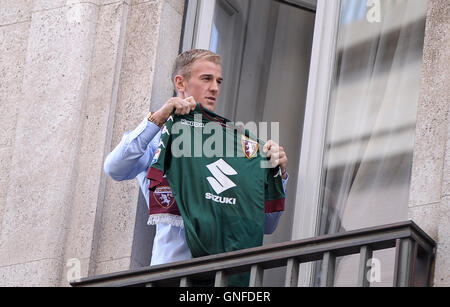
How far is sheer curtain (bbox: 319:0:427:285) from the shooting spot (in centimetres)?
672

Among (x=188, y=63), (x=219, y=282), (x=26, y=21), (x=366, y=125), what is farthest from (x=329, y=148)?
(x=26, y=21)

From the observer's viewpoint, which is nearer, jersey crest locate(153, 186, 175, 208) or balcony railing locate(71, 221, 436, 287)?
balcony railing locate(71, 221, 436, 287)

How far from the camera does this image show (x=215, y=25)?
783 cm

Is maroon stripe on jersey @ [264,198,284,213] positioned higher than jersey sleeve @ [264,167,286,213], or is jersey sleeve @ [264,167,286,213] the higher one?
jersey sleeve @ [264,167,286,213]

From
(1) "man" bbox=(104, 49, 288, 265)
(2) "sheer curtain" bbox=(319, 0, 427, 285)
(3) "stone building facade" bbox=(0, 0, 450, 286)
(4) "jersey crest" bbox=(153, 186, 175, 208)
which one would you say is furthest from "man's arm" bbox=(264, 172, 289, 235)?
(3) "stone building facade" bbox=(0, 0, 450, 286)

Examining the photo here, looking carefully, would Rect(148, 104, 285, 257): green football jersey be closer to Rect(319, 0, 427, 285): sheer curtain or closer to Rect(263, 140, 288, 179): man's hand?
Rect(263, 140, 288, 179): man's hand

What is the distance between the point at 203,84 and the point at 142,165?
22.4 inches

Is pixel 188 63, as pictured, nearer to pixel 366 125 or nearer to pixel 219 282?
pixel 366 125

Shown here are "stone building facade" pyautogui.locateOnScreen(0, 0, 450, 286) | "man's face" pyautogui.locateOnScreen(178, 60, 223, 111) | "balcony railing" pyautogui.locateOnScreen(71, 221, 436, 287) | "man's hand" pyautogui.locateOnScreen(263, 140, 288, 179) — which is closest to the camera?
"balcony railing" pyautogui.locateOnScreen(71, 221, 436, 287)

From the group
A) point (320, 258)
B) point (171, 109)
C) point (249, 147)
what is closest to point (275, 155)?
point (249, 147)

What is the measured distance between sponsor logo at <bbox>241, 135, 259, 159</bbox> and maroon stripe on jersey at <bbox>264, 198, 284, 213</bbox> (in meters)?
0.25

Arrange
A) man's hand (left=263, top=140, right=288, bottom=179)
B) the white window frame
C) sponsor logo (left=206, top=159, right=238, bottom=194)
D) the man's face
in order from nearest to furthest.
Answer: sponsor logo (left=206, top=159, right=238, bottom=194), man's hand (left=263, top=140, right=288, bottom=179), the white window frame, the man's face

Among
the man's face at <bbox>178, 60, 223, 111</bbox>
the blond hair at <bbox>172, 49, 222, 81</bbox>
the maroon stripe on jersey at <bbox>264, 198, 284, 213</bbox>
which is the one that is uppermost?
the blond hair at <bbox>172, 49, 222, 81</bbox>
